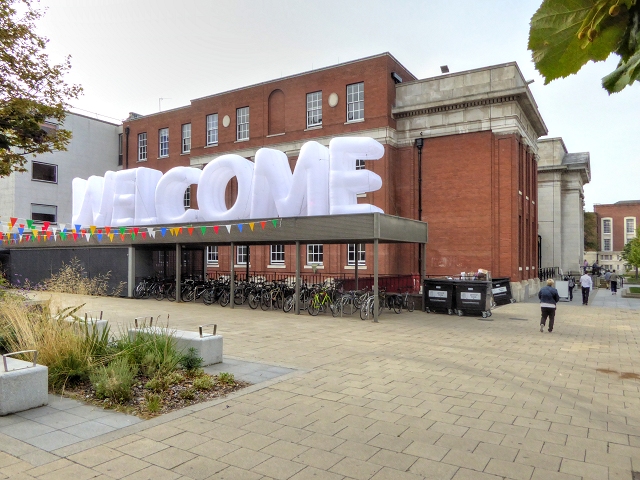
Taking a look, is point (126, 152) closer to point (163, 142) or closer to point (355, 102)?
point (163, 142)

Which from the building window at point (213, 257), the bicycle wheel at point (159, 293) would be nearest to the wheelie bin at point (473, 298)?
the bicycle wheel at point (159, 293)

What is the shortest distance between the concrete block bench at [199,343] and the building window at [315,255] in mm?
22307

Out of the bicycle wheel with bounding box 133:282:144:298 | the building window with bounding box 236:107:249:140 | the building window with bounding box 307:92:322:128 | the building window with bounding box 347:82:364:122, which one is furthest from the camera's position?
the building window with bounding box 236:107:249:140

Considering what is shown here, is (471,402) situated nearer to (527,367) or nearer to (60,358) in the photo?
(527,367)

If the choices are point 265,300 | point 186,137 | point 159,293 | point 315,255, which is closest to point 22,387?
point 265,300

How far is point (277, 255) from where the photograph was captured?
32938 millimetres

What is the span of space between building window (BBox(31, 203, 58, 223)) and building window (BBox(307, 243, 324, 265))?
77.0 ft

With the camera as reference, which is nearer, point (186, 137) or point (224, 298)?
point (224, 298)

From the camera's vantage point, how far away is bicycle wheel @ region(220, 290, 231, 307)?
2044cm

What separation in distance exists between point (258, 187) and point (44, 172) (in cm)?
3034

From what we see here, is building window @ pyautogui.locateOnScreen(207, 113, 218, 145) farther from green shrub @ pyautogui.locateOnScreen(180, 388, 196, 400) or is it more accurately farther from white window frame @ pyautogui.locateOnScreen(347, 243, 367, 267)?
green shrub @ pyautogui.locateOnScreen(180, 388, 196, 400)

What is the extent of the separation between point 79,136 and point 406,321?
3873 centimetres

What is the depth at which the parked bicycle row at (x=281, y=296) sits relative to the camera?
1734 cm

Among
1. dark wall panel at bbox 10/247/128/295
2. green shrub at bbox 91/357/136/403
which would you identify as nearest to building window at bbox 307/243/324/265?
dark wall panel at bbox 10/247/128/295
